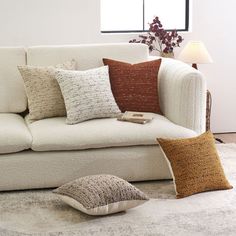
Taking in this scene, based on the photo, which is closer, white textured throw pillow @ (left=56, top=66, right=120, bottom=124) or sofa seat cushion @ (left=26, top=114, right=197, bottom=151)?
sofa seat cushion @ (left=26, top=114, right=197, bottom=151)

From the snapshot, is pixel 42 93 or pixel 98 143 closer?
pixel 98 143

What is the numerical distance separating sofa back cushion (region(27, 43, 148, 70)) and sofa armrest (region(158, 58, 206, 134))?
1.55 feet

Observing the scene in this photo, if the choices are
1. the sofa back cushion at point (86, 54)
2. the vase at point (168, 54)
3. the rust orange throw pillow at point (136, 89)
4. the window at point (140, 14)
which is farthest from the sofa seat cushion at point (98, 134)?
the window at point (140, 14)

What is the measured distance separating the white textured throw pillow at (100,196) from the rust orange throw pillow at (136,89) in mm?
838

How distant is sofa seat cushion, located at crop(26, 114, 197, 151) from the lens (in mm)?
3457

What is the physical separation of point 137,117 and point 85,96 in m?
0.38

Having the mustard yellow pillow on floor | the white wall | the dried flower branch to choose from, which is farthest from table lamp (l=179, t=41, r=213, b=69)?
Answer: the mustard yellow pillow on floor

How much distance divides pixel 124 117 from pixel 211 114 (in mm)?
1762

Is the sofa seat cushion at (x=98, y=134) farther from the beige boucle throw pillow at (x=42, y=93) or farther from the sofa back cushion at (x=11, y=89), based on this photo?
the sofa back cushion at (x=11, y=89)

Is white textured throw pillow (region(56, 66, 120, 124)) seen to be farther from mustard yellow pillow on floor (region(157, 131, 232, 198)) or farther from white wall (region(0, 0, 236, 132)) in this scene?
white wall (region(0, 0, 236, 132))

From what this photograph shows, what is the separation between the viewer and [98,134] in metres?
Result: 3.51

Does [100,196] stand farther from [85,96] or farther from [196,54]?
[196,54]

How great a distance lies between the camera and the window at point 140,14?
5133 millimetres

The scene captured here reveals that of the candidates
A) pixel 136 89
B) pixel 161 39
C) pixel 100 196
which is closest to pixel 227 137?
pixel 161 39
